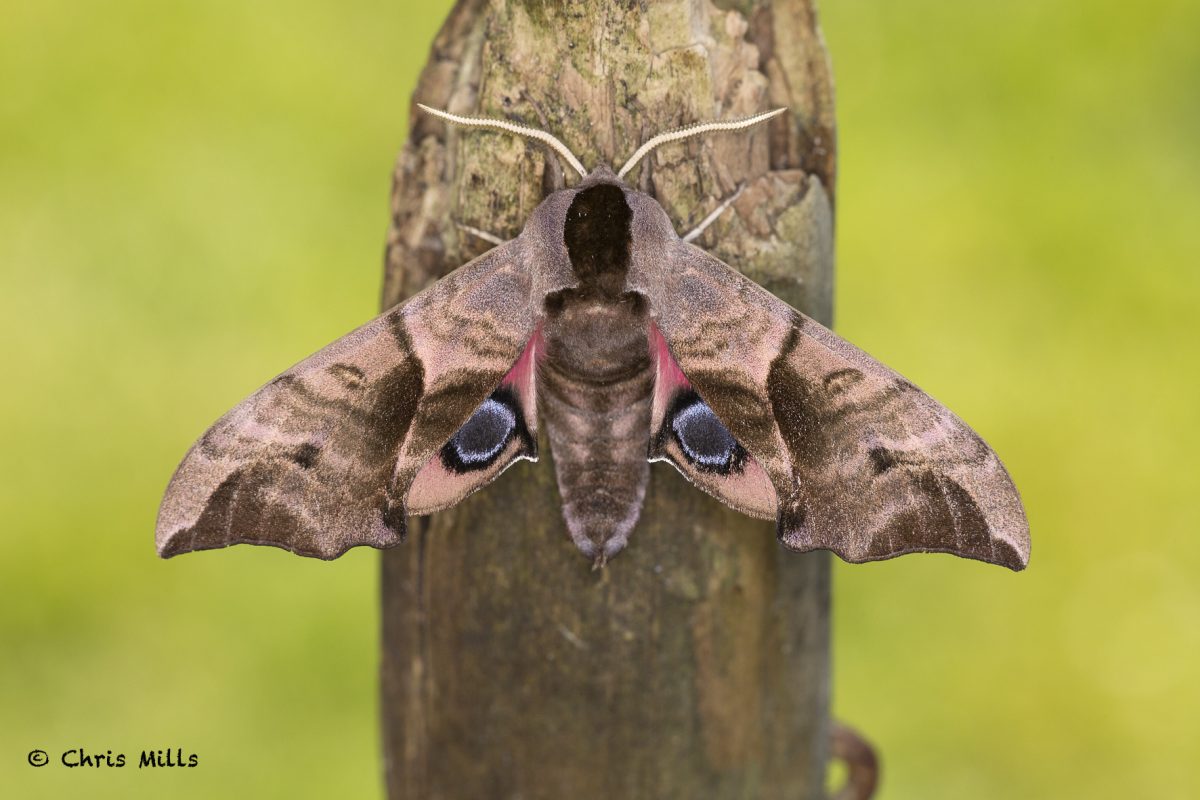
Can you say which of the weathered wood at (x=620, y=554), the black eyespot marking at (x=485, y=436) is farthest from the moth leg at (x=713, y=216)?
the black eyespot marking at (x=485, y=436)

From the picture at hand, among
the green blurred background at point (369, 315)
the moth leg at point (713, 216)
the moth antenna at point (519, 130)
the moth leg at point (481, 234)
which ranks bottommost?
the green blurred background at point (369, 315)

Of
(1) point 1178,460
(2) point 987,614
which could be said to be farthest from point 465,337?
(1) point 1178,460

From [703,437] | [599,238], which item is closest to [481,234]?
[599,238]

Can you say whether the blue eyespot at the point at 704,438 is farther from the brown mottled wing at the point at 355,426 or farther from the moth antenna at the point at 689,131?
the moth antenna at the point at 689,131

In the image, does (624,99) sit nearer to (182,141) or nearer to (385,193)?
(385,193)

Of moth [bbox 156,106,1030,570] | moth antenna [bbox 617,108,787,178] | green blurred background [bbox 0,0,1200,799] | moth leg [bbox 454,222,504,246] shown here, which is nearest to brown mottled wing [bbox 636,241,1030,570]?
moth [bbox 156,106,1030,570]

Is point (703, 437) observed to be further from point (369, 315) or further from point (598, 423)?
point (369, 315)
